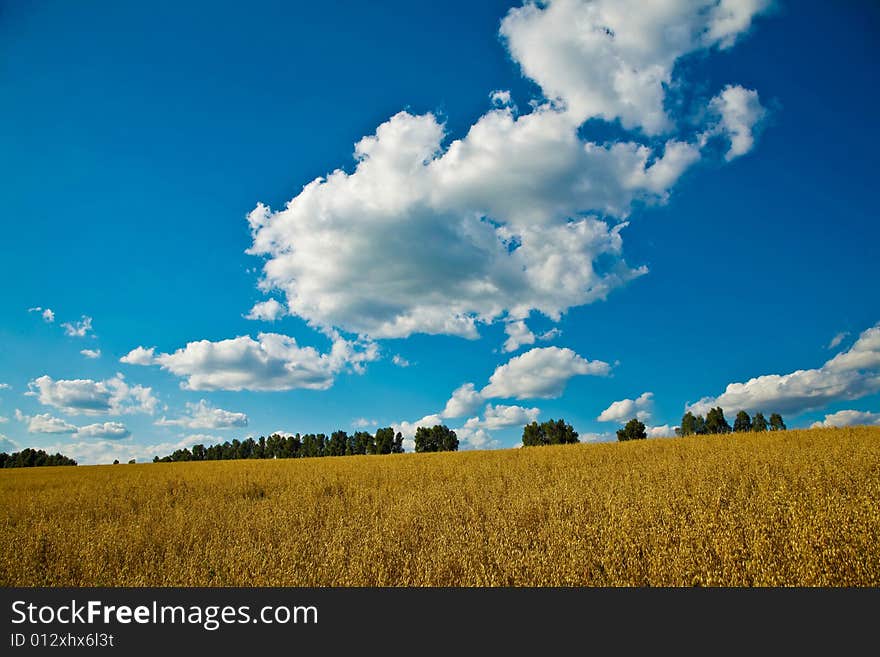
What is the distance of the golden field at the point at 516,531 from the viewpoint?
4.49m

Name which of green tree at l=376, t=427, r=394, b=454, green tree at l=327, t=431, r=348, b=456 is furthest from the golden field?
green tree at l=327, t=431, r=348, b=456

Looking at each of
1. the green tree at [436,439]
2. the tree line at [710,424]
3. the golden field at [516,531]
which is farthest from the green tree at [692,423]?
the golden field at [516,531]

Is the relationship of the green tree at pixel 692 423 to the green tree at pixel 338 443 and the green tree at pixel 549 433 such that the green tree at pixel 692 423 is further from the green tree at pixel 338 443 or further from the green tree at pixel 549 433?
the green tree at pixel 338 443

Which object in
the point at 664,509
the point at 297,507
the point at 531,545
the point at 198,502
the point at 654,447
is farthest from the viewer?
the point at 654,447

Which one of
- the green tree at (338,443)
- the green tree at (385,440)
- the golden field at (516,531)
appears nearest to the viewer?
the golden field at (516,531)

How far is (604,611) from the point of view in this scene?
357 centimetres

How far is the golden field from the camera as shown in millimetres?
4488

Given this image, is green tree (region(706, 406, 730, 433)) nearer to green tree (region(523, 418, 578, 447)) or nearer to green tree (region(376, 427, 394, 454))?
green tree (region(523, 418, 578, 447))

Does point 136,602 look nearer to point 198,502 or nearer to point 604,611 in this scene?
point 604,611

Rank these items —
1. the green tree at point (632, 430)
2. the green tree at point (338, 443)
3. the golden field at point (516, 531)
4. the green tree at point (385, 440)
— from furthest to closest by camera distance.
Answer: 1. the green tree at point (338, 443)
2. the green tree at point (385, 440)
3. the green tree at point (632, 430)
4. the golden field at point (516, 531)

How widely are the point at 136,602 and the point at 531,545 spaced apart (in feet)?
13.1

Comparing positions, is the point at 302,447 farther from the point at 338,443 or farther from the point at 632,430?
the point at 632,430

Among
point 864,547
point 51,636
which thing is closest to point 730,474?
point 864,547

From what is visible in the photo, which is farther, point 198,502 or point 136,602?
point 198,502
